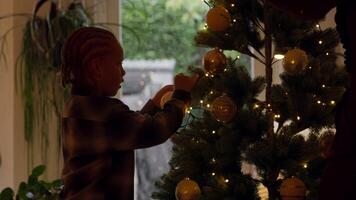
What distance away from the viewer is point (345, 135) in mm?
1254

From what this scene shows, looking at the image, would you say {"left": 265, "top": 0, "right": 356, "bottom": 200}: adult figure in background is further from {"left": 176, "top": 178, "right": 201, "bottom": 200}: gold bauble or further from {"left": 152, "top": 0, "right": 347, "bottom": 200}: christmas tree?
{"left": 176, "top": 178, "right": 201, "bottom": 200}: gold bauble

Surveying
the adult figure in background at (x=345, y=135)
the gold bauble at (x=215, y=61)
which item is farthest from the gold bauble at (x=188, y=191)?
the adult figure in background at (x=345, y=135)

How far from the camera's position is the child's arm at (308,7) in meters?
1.33

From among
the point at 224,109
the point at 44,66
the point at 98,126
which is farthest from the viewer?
the point at 44,66

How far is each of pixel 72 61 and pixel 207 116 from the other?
47 centimetres

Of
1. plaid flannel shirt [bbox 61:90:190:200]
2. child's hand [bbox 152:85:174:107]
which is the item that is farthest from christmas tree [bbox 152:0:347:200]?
plaid flannel shirt [bbox 61:90:190:200]

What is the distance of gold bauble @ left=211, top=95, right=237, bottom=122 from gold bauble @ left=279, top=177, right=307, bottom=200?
211 mm

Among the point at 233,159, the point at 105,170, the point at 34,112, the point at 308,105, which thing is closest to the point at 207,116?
the point at 233,159

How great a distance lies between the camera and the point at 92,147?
1510 mm

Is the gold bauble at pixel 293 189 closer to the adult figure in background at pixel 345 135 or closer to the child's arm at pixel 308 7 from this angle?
the adult figure in background at pixel 345 135

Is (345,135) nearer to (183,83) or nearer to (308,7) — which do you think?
(308,7)

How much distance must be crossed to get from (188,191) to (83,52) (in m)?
0.47

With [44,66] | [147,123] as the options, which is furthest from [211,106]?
[44,66]

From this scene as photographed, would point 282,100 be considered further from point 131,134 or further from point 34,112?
point 34,112
